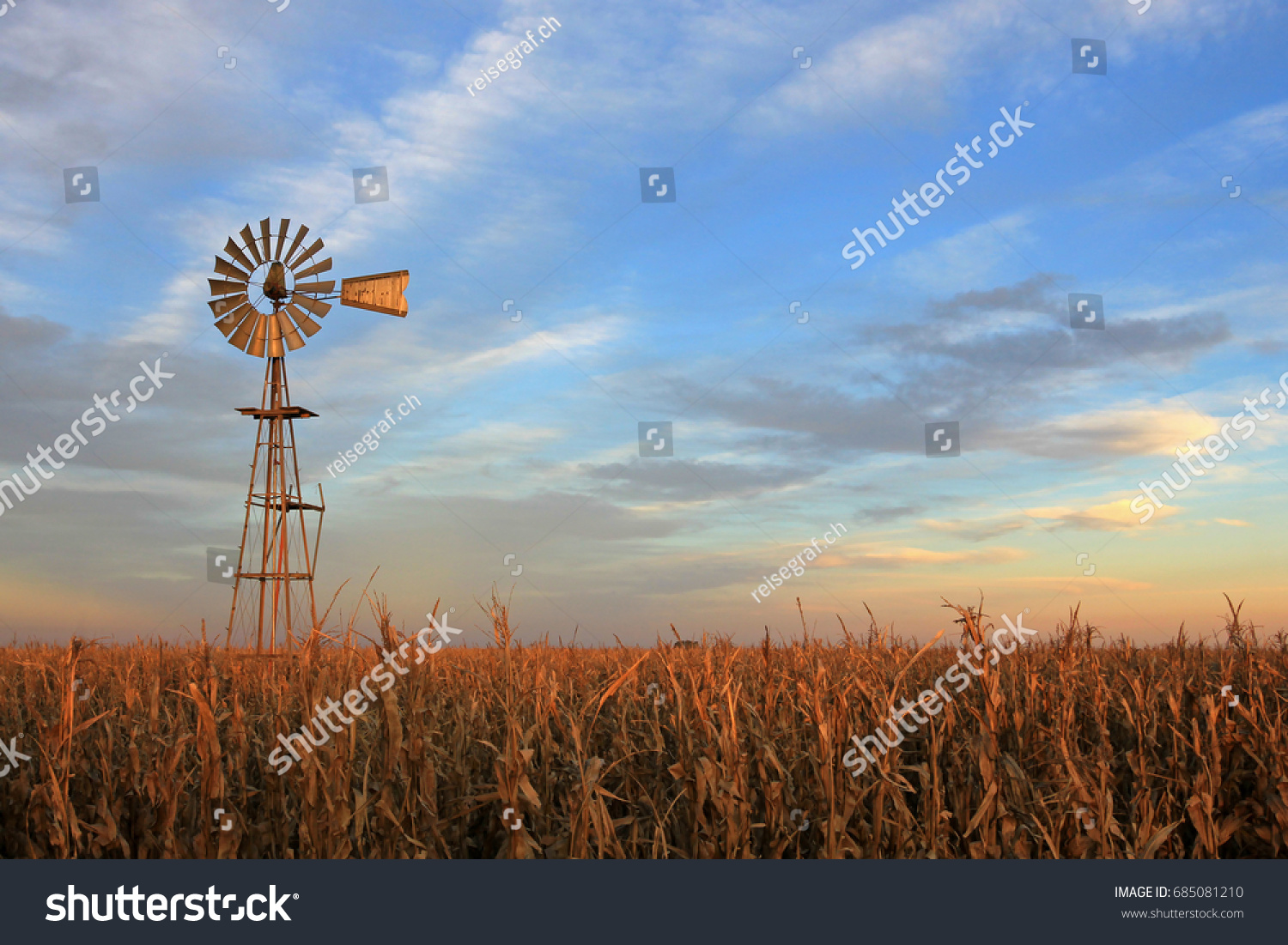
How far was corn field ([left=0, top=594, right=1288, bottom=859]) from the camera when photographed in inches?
229

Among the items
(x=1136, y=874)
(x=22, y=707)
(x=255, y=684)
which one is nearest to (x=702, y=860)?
(x=1136, y=874)

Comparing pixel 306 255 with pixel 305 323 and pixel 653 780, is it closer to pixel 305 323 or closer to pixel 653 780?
pixel 305 323

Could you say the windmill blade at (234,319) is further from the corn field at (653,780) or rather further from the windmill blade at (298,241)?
the corn field at (653,780)

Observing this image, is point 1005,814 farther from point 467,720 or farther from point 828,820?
point 467,720

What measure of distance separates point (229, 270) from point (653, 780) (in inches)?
815

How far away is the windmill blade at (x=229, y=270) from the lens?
74.7ft

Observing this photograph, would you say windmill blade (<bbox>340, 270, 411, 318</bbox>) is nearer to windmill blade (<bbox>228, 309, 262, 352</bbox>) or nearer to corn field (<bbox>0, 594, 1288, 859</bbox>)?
windmill blade (<bbox>228, 309, 262, 352</bbox>)

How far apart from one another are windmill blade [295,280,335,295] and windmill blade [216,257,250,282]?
4.52ft

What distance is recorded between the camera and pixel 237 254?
74.7 ft

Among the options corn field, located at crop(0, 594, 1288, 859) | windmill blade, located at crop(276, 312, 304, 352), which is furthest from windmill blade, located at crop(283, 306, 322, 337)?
corn field, located at crop(0, 594, 1288, 859)

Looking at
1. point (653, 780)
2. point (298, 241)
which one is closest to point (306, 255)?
point (298, 241)

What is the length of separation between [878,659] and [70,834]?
23.4 feet

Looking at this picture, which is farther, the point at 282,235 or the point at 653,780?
the point at 282,235

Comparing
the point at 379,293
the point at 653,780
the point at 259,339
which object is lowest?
the point at 653,780
